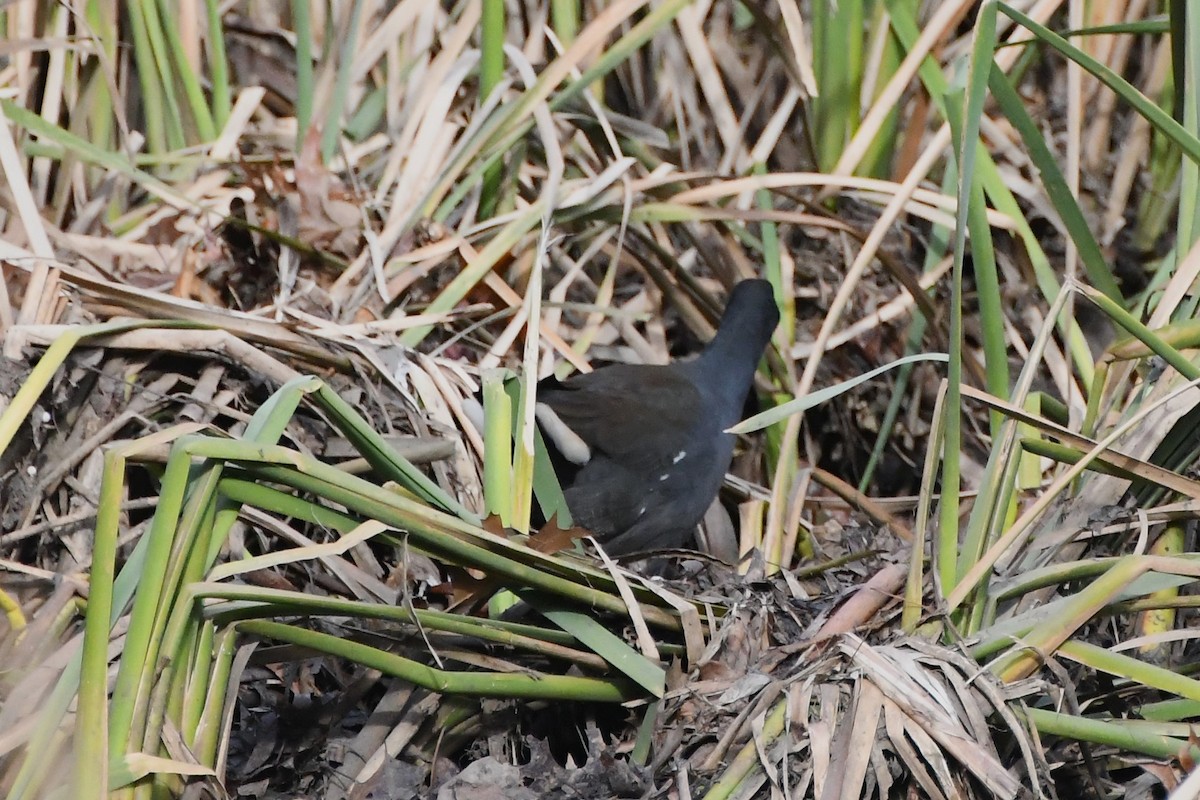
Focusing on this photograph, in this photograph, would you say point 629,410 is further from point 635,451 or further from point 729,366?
point 729,366

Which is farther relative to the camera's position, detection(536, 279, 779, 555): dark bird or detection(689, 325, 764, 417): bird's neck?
detection(689, 325, 764, 417): bird's neck

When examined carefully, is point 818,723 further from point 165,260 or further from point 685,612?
point 165,260

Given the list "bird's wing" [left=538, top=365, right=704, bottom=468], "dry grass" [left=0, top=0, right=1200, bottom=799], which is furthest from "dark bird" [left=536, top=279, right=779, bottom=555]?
"dry grass" [left=0, top=0, right=1200, bottom=799]

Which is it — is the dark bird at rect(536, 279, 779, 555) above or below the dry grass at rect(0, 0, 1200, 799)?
below

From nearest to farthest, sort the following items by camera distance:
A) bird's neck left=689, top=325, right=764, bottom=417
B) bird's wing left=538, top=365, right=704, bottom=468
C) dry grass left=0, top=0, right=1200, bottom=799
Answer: dry grass left=0, top=0, right=1200, bottom=799 → bird's wing left=538, top=365, right=704, bottom=468 → bird's neck left=689, top=325, right=764, bottom=417

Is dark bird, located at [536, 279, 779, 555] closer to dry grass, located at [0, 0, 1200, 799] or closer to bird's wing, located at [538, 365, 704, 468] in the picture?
bird's wing, located at [538, 365, 704, 468]

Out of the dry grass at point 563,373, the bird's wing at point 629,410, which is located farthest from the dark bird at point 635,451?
the dry grass at point 563,373

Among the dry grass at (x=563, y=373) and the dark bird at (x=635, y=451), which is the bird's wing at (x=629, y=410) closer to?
the dark bird at (x=635, y=451)
